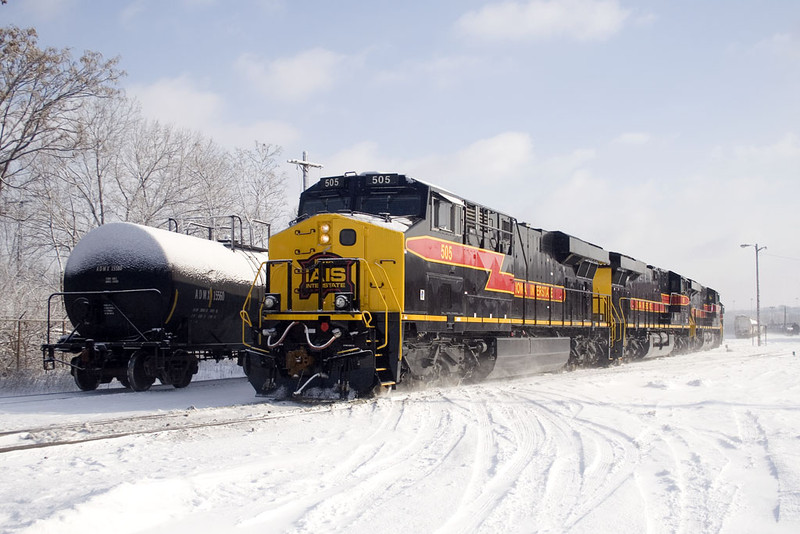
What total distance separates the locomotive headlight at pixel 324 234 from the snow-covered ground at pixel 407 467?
9.14 feet

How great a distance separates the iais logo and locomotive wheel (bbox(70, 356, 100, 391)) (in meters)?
5.32

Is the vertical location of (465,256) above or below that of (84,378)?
above

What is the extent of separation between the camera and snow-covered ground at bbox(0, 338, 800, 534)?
4.64 m

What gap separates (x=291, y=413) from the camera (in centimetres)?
939

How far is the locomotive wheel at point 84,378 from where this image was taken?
13348mm

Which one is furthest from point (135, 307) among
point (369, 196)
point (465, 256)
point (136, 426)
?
point (465, 256)

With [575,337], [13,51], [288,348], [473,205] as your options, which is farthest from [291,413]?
[13,51]

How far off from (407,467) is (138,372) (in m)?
8.73

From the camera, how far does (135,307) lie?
13148 mm

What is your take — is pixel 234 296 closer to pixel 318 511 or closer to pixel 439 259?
pixel 439 259

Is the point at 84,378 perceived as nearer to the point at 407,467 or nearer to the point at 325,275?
the point at 325,275

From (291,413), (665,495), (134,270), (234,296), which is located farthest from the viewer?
(234,296)

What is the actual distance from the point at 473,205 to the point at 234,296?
5901 millimetres

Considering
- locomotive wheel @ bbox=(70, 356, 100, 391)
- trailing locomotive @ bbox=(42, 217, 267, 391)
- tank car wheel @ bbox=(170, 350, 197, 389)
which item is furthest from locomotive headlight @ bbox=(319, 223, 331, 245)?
locomotive wheel @ bbox=(70, 356, 100, 391)
